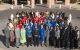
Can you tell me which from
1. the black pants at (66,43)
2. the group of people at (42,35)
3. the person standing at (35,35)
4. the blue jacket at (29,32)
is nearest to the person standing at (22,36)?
the group of people at (42,35)

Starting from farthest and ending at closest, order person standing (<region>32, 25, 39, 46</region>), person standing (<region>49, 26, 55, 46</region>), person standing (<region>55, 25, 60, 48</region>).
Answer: person standing (<region>32, 25, 39, 46</region>) < person standing (<region>49, 26, 55, 46</region>) < person standing (<region>55, 25, 60, 48</region>)

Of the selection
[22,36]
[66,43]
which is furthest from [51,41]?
[22,36]

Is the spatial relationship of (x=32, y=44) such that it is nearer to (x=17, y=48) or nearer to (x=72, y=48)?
(x=17, y=48)

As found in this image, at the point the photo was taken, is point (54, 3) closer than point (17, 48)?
No

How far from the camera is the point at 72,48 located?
21953 mm

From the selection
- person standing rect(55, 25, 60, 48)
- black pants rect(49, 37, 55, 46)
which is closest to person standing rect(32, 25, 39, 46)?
black pants rect(49, 37, 55, 46)

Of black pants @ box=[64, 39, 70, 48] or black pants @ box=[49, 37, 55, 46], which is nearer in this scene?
black pants @ box=[64, 39, 70, 48]

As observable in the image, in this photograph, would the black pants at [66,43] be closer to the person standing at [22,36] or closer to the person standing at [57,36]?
the person standing at [57,36]

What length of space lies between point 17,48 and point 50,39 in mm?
Result: 2330

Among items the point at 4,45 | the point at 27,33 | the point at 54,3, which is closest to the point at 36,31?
the point at 27,33

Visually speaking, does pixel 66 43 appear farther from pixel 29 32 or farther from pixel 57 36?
pixel 29 32

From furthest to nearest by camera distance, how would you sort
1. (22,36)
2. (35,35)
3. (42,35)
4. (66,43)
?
1. (35,35)
2. (42,35)
3. (22,36)
4. (66,43)

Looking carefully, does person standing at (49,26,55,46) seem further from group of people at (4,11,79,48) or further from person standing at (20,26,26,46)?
person standing at (20,26,26,46)

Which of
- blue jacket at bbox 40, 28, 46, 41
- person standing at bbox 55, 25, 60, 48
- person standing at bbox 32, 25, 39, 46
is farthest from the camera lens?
person standing at bbox 32, 25, 39, 46
